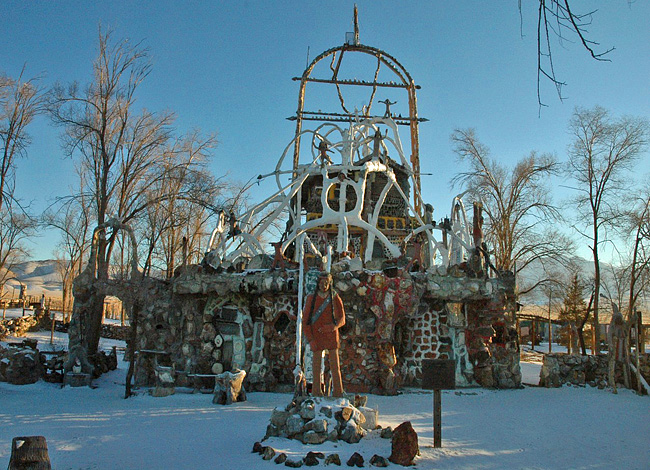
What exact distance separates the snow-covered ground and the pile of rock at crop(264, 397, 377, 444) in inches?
5.4

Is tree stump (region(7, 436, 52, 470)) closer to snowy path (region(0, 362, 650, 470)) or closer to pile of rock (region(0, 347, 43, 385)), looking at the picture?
snowy path (region(0, 362, 650, 470))

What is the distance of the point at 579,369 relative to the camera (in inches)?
507

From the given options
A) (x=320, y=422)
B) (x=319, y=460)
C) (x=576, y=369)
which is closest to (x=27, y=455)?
(x=319, y=460)

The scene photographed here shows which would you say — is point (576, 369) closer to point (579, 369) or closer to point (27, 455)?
point (579, 369)

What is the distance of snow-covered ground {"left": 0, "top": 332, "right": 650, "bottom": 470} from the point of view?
5.25 meters

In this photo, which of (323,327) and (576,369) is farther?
(576,369)

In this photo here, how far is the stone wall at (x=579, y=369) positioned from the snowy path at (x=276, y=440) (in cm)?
192

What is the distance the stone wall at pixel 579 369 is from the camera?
41.2 ft

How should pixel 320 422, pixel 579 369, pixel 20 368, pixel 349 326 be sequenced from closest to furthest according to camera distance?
pixel 320 422 < pixel 349 326 < pixel 20 368 < pixel 579 369

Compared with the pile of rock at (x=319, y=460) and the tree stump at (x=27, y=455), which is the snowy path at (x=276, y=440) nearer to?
the pile of rock at (x=319, y=460)

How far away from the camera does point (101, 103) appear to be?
15.8 m

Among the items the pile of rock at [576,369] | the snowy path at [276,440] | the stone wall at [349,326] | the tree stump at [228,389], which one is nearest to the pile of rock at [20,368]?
the snowy path at [276,440]

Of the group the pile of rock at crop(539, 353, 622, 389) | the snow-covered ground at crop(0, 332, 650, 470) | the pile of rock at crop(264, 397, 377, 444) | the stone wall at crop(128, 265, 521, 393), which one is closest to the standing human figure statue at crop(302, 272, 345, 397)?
the pile of rock at crop(264, 397, 377, 444)

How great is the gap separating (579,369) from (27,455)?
12943 millimetres
